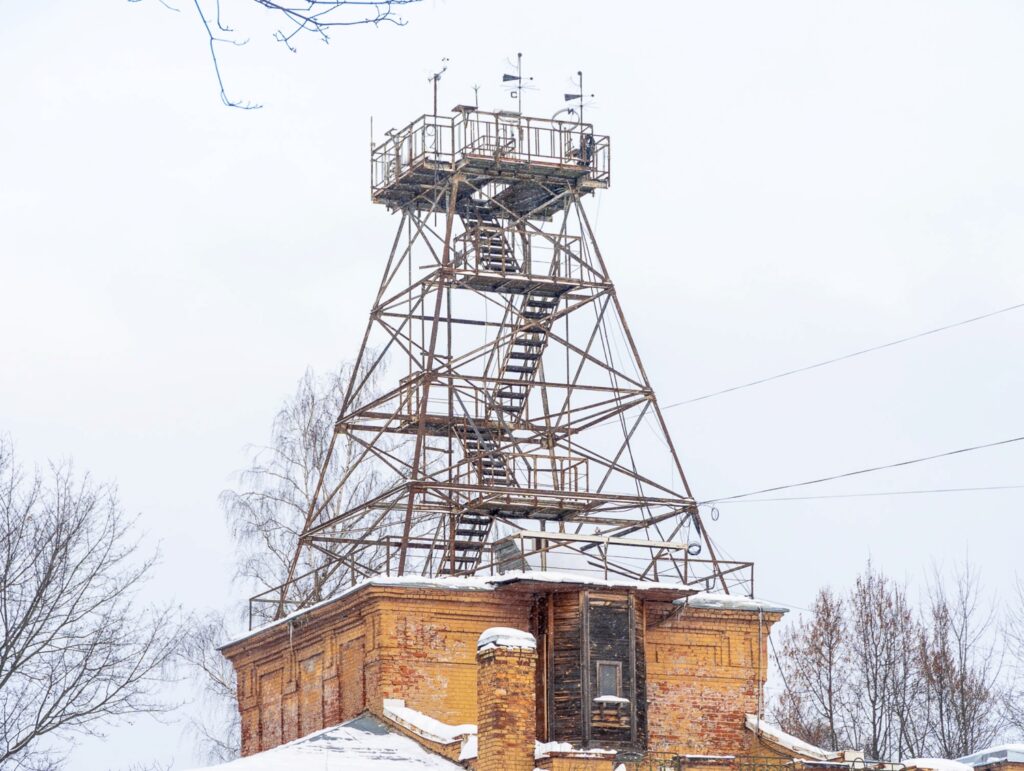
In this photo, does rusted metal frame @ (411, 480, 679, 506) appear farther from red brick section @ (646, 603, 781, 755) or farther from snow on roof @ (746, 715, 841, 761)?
snow on roof @ (746, 715, 841, 761)

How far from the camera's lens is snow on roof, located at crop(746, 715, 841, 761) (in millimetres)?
36250

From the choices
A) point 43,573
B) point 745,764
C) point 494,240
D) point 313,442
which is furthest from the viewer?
point 313,442

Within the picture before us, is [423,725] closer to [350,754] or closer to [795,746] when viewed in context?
[350,754]

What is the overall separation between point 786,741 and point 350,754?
291 inches

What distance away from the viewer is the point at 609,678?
117 feet

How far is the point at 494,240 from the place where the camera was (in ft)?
134

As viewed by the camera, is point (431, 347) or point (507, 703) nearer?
point (507, 703)

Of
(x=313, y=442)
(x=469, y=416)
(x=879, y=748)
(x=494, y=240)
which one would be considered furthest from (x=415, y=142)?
(x=879, y=748)

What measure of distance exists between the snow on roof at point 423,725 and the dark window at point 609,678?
6.89 feet

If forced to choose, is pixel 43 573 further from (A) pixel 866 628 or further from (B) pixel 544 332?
(A) pixel 866 628

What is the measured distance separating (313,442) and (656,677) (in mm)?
12088

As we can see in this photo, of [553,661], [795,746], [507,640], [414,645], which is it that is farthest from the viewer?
[795,746]

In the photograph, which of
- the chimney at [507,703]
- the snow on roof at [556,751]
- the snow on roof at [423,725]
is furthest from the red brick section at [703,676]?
the chimney at [507,703]

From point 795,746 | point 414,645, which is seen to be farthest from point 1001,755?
point 414,645
